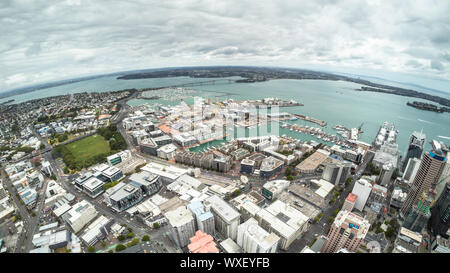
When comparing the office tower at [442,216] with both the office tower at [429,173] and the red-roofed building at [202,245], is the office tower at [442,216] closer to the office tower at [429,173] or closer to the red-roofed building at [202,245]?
the office tower at [429,173]

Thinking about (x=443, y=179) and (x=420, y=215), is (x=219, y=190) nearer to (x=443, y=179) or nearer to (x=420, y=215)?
(x=420, y=215)

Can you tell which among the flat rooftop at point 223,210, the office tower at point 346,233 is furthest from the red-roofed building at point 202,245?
the office tower at point 346,233

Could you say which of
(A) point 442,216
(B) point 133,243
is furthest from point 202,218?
(A) point 442,216

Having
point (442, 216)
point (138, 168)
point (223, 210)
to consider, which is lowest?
point (138, 168)

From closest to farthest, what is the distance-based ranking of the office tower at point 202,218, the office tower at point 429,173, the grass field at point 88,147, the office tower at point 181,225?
the office tower at point 181,225 < the office tower at point 202,218 < the office tower at point 429,173 < the grass field at point 88,147
